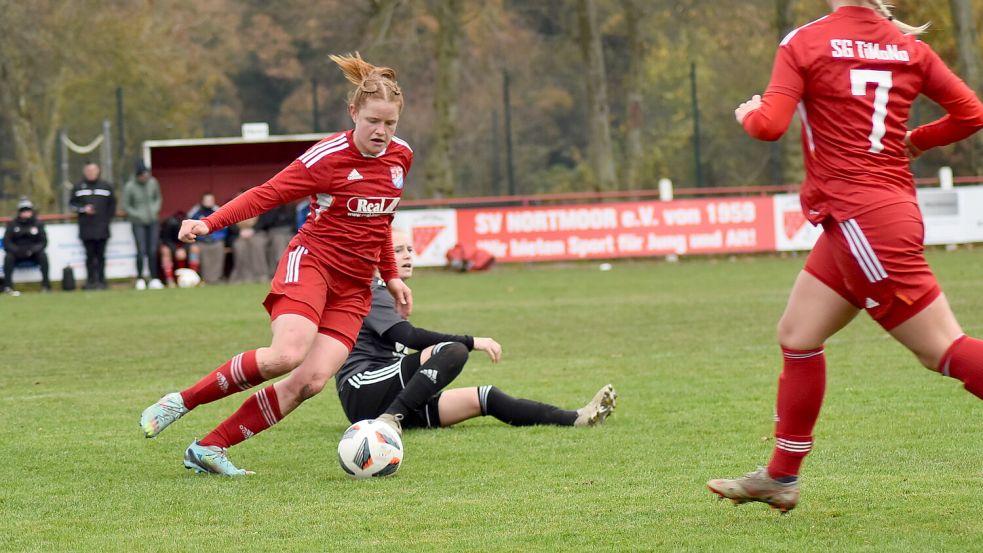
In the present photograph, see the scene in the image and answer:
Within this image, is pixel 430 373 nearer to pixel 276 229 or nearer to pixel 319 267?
pixel 319 267

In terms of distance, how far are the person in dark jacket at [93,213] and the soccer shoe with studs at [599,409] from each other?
14.8 m

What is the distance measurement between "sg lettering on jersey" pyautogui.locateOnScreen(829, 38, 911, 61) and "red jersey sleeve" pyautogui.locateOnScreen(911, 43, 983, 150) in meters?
0.12

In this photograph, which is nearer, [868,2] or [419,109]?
[868,2]

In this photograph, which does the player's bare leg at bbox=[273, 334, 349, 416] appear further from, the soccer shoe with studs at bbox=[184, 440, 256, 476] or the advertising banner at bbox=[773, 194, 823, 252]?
the advertising banner at bbox=[773, 194, 823, 252]

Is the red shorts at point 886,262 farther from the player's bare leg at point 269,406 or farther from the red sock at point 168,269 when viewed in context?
the red sock at point 168,269

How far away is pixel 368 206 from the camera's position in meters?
5.90

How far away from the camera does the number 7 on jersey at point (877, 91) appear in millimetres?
4285

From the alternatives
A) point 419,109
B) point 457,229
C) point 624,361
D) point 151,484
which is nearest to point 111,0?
point 419,109

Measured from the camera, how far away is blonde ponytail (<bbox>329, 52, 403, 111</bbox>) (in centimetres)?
571

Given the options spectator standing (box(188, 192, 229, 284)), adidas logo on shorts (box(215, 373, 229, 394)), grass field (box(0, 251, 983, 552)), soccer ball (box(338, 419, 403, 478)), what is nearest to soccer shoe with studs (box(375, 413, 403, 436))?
grass field (box(0, 251, 983, 552))

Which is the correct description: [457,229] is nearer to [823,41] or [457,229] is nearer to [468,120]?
[823,41]

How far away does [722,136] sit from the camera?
37.8 m

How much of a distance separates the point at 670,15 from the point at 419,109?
1007cm

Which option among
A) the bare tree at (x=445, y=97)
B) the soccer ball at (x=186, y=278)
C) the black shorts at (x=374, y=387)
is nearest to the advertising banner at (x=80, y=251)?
the soccer ball at (x=186, y=278)
